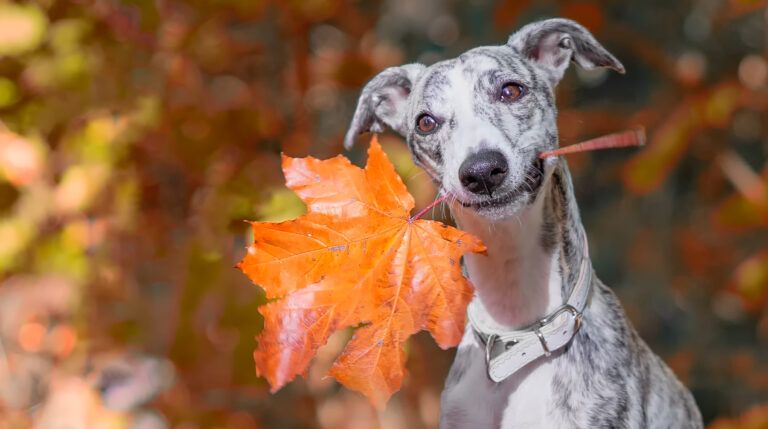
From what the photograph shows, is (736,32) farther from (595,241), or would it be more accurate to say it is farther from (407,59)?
(407,59)

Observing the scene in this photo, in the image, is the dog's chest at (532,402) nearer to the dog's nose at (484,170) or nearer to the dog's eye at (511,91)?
the dog's nose at (484,170)

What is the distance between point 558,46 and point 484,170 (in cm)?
68

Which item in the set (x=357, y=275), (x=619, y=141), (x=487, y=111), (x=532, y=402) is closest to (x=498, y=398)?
(x=532, y=402)

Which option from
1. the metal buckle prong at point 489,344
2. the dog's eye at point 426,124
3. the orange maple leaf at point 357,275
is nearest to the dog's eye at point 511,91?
the dog's eye at point 426,124

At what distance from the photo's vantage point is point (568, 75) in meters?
5.35

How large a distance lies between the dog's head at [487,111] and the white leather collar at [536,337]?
0.99 feet

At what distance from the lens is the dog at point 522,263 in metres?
2.10

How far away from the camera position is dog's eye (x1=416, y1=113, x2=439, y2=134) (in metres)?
2.25

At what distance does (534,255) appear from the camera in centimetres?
229

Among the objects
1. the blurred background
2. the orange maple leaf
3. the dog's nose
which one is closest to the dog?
the dog's nose

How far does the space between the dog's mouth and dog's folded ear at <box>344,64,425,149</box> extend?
46 cm

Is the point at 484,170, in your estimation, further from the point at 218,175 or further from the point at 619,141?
the point at 218,175

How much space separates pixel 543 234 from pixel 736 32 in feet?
14.3

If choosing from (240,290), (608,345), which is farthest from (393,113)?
(240,290)
